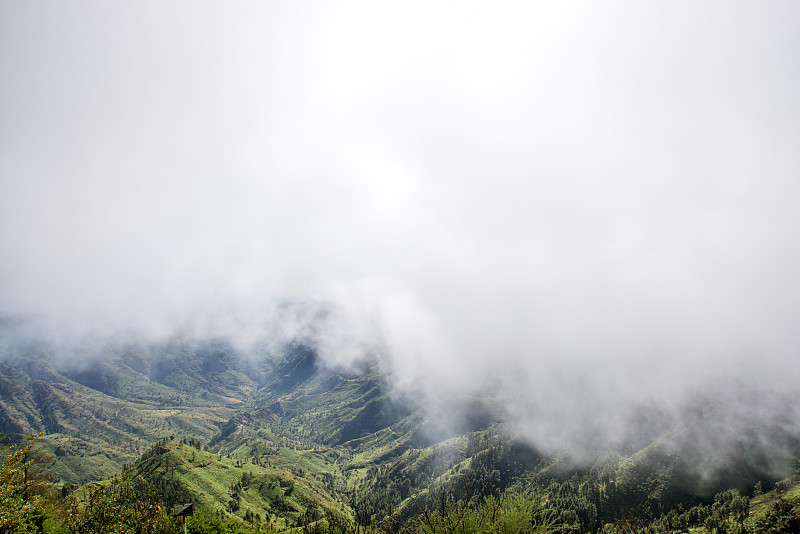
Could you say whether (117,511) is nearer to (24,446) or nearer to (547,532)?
(24,446)

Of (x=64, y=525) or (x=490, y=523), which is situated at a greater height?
(x=64, y=525)

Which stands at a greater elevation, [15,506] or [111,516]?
[15,506]

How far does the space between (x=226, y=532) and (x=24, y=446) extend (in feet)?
160

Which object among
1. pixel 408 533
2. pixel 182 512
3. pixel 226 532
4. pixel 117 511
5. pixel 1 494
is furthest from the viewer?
pixel 226 532

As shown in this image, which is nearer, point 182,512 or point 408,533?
point 408,533

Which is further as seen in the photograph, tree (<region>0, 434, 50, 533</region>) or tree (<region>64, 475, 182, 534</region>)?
tree (<region>64, 475, 182, 534</region>)

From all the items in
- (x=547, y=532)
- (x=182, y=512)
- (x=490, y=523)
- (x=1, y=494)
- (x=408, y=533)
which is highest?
(x=1, y=494)

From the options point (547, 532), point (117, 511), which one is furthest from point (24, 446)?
point (547, 532)

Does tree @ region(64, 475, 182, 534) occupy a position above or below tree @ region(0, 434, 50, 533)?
below

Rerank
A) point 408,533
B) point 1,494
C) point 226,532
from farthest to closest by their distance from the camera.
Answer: point 226,532
point 1,494
point 408,533

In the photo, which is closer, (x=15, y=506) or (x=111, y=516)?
(x=15, y=506)

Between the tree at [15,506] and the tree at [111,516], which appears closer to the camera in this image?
the tree at [15,506]

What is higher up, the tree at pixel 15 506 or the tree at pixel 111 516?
the tree at pixel 15 506

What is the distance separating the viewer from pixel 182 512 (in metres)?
43.6
